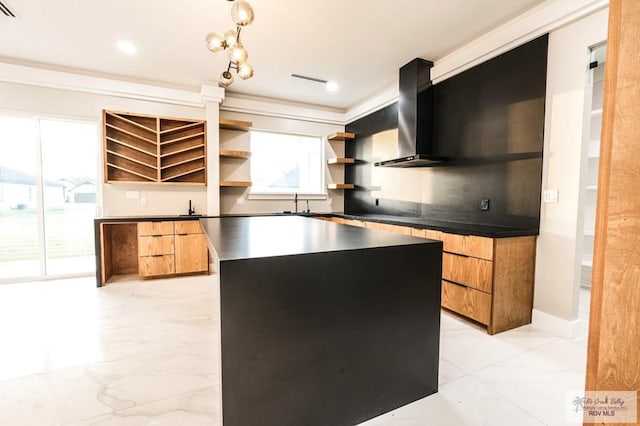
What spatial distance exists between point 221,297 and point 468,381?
1.63 m

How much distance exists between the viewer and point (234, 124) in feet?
14.8

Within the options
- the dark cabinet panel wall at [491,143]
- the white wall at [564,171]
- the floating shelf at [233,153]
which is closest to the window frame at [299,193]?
the floating shelf at [233,153]

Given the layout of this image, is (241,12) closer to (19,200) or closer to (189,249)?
(189,249)

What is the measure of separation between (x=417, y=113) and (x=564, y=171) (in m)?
1.68

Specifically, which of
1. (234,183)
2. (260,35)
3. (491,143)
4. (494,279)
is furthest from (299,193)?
(494,279)

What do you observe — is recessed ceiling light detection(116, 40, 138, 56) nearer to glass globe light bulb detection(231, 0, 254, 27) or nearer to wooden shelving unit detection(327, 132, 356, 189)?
glass globe light bulb detection(231, 0, 254, 27)

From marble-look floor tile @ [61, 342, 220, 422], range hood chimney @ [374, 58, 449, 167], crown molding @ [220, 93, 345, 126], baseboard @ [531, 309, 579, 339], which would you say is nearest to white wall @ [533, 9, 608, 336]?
baseboard @ [531, 309, 579, 339]

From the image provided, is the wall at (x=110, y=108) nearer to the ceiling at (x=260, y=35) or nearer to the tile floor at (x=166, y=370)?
the ceiling at (x=260, y=35)

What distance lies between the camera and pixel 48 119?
3.87 m

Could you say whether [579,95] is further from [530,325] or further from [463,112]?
[530,325]

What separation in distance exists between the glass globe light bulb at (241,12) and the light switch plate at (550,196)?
2624mm

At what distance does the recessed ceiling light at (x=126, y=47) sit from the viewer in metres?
3.17

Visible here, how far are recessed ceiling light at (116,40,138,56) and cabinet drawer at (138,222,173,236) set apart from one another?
6.81 ft

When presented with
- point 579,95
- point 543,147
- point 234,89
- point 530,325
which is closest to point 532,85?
point 579,95
